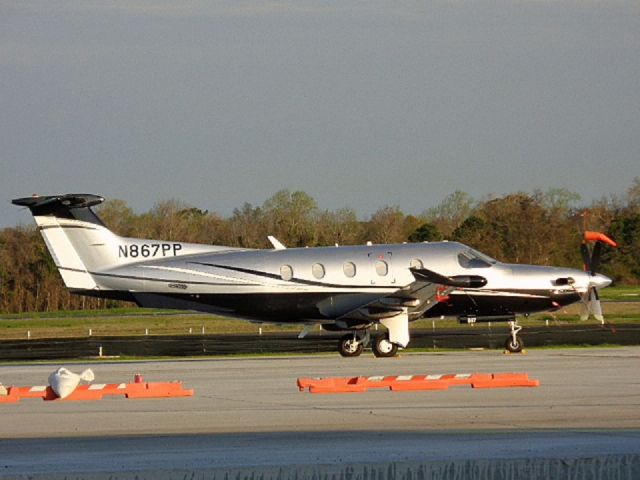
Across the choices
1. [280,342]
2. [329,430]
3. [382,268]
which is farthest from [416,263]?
[329,430]

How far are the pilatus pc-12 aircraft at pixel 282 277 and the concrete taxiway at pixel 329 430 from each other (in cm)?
687

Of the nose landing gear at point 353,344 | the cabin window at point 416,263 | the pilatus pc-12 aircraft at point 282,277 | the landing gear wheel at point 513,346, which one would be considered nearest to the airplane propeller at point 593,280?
the pilatus pc-12 aircraft at point 282,277

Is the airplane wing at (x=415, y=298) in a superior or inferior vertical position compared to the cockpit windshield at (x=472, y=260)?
inferior

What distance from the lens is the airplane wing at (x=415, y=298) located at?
3158 centimetres

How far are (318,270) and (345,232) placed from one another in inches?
2006

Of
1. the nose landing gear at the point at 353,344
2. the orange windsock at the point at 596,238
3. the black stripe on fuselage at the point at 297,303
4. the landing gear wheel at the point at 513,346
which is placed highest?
the orange windsock at the point at 596,238

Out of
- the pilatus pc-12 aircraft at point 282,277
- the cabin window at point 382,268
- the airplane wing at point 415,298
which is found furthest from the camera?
the cabin window at point 382,268

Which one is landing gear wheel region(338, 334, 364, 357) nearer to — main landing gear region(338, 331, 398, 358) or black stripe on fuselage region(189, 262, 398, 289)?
main landing gear region(338, 331, 398, 358)

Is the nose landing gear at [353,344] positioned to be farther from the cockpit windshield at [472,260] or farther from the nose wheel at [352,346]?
the cockpit windshield at [472,260]

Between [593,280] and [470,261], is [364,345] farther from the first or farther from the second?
[593,280]

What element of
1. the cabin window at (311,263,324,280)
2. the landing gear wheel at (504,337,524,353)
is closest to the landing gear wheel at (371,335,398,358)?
the cabin window at (311,263,324,280)

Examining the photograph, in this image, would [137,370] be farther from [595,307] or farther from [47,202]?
[595,307]

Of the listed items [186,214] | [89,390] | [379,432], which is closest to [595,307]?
[89,390]

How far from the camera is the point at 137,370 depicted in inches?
1122
